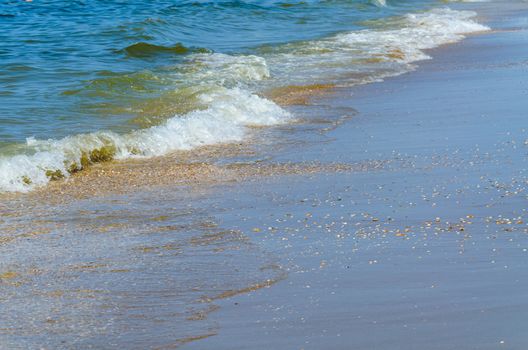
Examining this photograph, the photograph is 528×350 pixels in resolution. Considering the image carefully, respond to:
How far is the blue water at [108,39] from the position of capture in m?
9.33

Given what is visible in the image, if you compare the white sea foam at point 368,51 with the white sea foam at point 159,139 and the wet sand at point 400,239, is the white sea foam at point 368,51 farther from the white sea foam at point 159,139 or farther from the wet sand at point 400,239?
the wet sand at point 400,239

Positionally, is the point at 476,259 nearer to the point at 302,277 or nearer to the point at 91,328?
the point at 302,277

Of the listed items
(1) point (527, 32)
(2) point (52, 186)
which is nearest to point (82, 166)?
(2) point (52, 186)

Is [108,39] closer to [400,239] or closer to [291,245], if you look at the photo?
[291,245]

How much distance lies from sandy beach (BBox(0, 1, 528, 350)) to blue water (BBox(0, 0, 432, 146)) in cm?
206

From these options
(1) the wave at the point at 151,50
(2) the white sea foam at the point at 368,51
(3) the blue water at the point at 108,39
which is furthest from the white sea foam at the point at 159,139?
(1) the wave at the point at 151,50

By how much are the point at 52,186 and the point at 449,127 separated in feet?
10.3

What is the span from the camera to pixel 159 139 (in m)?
7.79

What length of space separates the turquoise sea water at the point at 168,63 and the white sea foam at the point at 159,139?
1 cm

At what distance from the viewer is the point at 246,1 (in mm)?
22922

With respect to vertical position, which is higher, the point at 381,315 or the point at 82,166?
the point at 381,315

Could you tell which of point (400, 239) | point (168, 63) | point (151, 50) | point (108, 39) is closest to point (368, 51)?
point (168, 63)

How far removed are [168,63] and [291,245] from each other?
8.98 meters

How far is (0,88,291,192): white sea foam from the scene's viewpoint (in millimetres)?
6715
